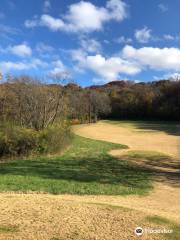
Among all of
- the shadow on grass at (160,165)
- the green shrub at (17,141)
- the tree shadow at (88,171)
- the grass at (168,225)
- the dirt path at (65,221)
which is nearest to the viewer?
the dirt path at (65,221)

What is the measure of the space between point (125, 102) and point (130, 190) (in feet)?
220

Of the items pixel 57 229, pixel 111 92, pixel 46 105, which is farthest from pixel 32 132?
pixel 111 92

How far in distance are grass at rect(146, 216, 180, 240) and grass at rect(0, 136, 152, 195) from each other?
421 cm

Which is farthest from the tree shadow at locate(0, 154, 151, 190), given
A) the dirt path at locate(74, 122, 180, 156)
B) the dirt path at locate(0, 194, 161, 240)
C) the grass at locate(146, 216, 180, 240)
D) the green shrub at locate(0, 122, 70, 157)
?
the dirt path at locate(74, 122, 180, 156)

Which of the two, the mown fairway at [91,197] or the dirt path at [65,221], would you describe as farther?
the mown fairway at [91,197]

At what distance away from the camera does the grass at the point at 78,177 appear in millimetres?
11109

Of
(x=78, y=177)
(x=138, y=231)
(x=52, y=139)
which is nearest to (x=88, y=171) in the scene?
(x=78, y=177)

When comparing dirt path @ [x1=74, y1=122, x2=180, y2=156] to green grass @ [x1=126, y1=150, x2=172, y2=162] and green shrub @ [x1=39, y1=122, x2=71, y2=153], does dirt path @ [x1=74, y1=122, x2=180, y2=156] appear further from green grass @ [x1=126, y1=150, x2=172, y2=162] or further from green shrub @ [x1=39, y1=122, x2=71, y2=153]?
green shrub @ [x1=39, y1=122, x2=71, y2=153]

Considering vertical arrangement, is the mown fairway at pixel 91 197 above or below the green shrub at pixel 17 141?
below

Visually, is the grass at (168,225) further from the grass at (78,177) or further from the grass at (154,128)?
the grass at (154,128)

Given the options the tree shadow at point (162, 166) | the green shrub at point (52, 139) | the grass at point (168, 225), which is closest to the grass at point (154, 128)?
the tree shadow at point (162, 166)

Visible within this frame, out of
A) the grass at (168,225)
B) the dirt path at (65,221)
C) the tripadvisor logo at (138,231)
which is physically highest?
the dirt path at (65,221)

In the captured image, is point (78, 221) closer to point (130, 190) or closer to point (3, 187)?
point (3, 187)

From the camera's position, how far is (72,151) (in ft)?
75.8
